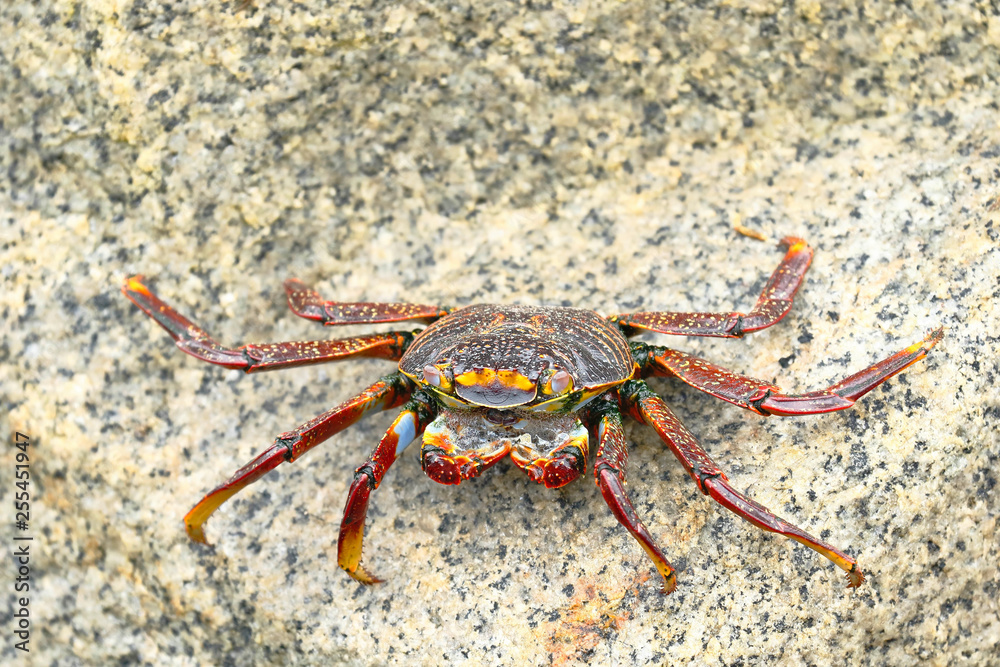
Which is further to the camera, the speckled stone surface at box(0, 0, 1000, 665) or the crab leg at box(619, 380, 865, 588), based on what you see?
the speckled stone surface at box(0, 0, 1000, 665)

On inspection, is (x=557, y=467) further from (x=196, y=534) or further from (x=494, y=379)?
(x=196, y=534)

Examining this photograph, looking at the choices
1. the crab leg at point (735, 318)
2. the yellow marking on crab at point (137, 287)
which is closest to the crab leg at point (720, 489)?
the crab leg at point (735, 318)

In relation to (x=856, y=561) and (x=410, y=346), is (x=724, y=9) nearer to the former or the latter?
(x=410, y=346)

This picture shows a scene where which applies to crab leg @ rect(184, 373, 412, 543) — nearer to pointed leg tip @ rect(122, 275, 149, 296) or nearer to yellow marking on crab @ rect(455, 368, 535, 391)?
yellow marking on crab @ rect(455, 368, 535, 391)

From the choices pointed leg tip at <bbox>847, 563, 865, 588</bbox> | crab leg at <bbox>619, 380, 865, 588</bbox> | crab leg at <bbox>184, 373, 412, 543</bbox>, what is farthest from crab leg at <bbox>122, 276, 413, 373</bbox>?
pointed leg tip at <bbox>847, 563, 865, 588</bbox>

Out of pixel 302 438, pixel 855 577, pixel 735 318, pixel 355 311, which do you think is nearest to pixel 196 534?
pixel 302 438
